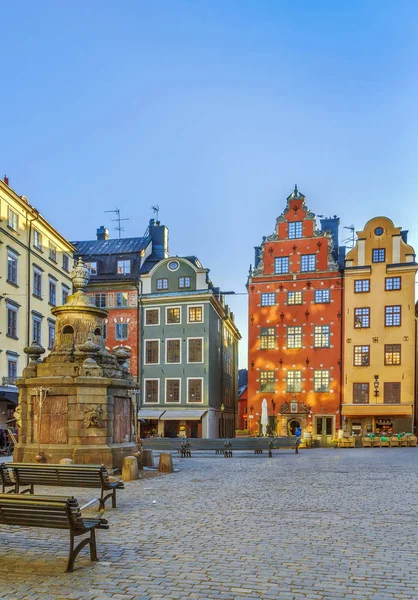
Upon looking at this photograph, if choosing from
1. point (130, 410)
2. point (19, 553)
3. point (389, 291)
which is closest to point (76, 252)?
point (389, 291)

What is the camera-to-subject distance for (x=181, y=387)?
46625 millimetres

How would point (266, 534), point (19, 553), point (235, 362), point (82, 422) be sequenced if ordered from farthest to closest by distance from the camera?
point (235, 362)
point (82, 422)
point (266, 534)
point (19, 553)

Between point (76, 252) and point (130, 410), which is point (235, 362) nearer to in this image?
point (76, 252)

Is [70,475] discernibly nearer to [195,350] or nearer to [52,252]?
Result: [195,350]

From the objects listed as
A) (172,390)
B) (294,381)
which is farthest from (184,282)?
(294,381)

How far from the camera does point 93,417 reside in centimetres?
1761

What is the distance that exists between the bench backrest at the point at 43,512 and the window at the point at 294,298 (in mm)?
39923

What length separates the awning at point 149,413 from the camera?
4588 cm

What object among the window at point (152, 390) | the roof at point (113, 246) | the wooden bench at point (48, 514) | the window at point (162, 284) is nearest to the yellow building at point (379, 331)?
the window at point (162, 284)

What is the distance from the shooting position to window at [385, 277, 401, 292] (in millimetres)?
44500

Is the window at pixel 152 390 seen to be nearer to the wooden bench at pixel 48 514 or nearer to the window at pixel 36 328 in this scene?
the window at pixel 36 328

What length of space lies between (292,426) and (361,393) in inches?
222

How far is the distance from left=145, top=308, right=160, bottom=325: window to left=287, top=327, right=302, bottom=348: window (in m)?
10.1

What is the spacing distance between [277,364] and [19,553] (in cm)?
3940
